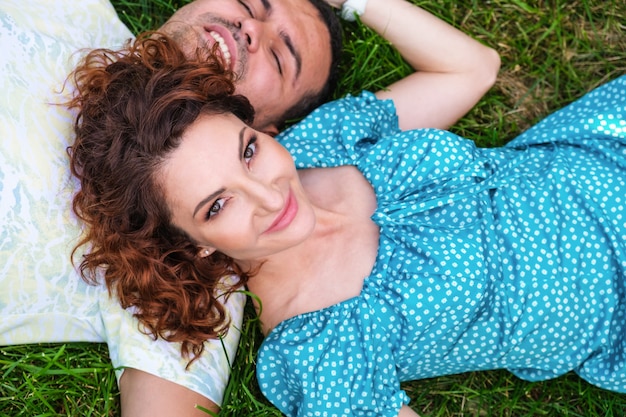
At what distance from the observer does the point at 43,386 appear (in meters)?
3.31

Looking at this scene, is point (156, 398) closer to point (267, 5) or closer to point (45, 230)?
point (45, 230)

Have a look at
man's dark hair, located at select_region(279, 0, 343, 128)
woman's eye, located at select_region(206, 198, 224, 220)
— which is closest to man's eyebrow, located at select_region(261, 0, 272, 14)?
man's dark hair, located at select_region(279, 0, 343, 128)

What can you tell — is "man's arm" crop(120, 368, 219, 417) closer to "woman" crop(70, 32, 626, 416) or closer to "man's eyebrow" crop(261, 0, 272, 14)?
"woman" crop(70, 32, 626, 416)

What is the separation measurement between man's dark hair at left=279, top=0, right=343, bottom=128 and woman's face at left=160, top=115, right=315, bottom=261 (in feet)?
2.93

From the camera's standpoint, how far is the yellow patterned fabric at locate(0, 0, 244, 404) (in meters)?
2.92

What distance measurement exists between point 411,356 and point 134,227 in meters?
1.38

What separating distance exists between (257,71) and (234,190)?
3.10 feet

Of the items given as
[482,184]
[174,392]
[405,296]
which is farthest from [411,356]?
[174,392]

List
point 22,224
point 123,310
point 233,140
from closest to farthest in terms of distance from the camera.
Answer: point 233,140 → point 22,224 → point 123,310

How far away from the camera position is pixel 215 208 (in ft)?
8.68

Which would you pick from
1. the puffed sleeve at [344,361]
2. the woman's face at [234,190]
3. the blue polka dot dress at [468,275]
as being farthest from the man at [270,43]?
the puffed sleeve at [344,361]

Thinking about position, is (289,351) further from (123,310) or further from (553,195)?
(553,195)

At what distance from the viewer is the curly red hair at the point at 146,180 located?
2711 mm

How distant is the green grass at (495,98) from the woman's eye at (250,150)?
1.12m
